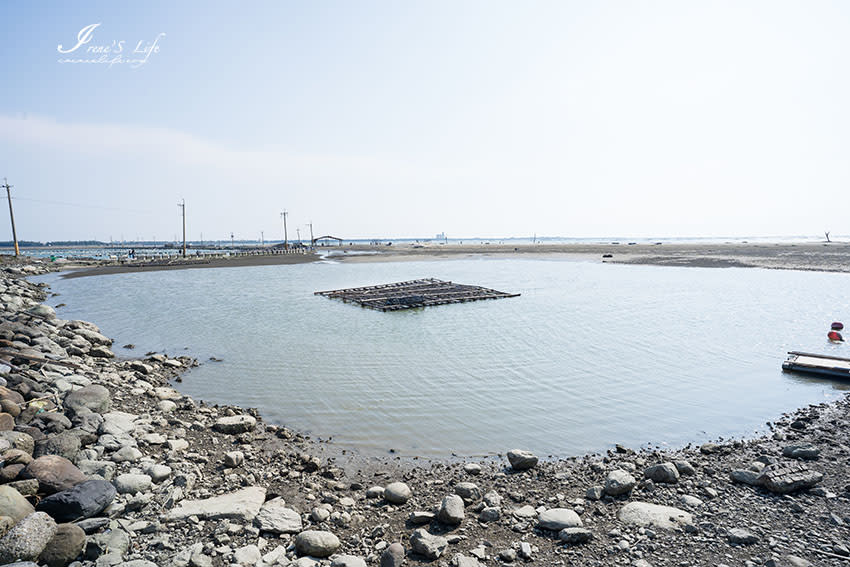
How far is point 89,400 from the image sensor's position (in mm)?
8562

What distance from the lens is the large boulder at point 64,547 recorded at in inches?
178

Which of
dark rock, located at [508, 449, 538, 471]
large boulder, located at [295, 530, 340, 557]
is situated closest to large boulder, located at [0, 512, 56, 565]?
large boulder, located at [295, 530, 340, 557]

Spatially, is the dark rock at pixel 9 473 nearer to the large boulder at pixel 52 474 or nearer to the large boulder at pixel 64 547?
the large boulder at pixel 52 474

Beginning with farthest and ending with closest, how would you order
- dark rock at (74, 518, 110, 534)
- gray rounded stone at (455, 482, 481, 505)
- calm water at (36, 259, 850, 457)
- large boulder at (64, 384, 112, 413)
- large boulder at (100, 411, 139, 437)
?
calm water at (36, 259, 850, 457)
large boulder at (64, 384, 112, 413)
large boulder at (100, 411, 139, 437)
gray rounded stone at (455, 482, 481, 505)
dark rock at (74, 518, 110, 534)

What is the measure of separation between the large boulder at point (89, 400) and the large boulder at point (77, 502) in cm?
351

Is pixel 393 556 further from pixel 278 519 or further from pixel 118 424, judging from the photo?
pixel 118 424

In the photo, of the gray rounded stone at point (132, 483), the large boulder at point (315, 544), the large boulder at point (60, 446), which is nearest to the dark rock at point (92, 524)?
the gray rounded stone at point (132, 483)

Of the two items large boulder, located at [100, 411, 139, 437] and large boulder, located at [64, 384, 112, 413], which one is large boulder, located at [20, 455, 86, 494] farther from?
large boulder, located at [64, 384, 112, 413]

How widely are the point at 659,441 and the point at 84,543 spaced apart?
9256 mm

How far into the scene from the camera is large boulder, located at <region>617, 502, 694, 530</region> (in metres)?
5.46

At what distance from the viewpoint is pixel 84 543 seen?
4738 millimetres

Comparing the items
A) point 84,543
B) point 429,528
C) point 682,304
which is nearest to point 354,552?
point 429,528

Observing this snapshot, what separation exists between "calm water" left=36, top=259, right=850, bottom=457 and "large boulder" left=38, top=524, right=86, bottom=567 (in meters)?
4.43

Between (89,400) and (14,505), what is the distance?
422cm
